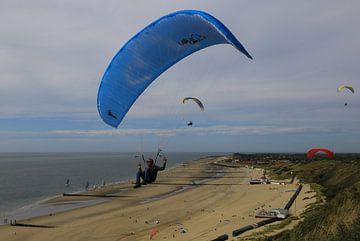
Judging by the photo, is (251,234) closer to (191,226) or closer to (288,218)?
(288,218)

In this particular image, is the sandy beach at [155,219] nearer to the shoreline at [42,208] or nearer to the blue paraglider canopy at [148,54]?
the shoreline at [42,208]

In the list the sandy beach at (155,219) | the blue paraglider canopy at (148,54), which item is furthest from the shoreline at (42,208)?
the blue paraglider canopy at (148,54)

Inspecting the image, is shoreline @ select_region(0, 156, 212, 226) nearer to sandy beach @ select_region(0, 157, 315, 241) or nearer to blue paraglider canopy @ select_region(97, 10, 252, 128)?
sandy beach @ select_region(0, 157, 315, 241)

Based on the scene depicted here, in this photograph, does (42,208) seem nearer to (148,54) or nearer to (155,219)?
(155,219)

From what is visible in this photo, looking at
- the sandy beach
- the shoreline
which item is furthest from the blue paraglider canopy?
the shoreline

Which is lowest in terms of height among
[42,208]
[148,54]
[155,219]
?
[42,208]

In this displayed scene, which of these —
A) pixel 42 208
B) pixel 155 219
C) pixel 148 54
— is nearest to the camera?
pixel 148 54

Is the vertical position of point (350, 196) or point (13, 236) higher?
point (350, 196)

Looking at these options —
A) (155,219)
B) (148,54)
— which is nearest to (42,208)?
(155,219)

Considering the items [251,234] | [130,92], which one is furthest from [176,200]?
[130,92]
